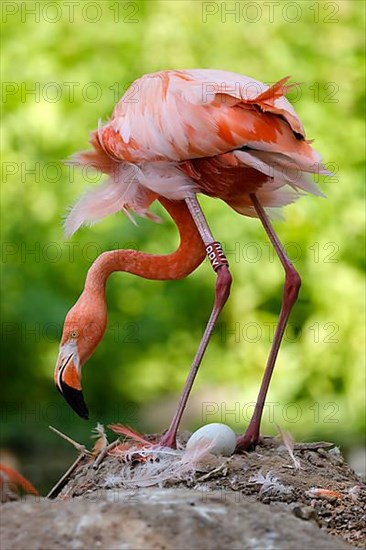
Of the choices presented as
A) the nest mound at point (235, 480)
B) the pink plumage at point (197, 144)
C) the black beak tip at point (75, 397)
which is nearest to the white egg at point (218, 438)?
the nest mound at point (235, 480)

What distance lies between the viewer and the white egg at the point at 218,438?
434 centimetres

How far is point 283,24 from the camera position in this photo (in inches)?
341

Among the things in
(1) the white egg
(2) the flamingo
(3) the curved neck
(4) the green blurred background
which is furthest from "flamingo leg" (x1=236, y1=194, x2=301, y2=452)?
(4) the green blurred background

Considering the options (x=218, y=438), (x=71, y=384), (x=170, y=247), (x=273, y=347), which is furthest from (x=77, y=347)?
(x=170, y=247)

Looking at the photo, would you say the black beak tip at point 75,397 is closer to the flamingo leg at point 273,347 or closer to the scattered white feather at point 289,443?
the flamingo leg at point 273,347

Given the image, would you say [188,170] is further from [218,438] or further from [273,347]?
[218,438]

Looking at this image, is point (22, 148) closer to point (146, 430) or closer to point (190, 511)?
point (146, 430)

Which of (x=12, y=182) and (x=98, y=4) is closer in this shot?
(x=12, y=182)

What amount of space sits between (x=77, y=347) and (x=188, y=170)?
Result: 884 mm

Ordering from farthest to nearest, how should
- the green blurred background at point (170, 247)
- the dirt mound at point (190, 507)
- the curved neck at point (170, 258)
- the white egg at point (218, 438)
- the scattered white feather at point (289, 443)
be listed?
the green blurred background at point (170, 247), the curved neck at point (170, 258), the scattered white feather at point (289, 443), the white egg at point (218, 438), the dirt mound at point (190, 507)

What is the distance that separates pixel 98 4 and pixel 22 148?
1.46 meters

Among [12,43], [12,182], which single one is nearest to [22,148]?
[12,182]

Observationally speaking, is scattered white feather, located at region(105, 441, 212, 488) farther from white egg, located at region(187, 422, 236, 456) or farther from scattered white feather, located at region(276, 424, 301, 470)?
scattered white feather, located at region(276, 424, 301, 470)

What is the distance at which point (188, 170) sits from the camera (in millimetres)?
4547
